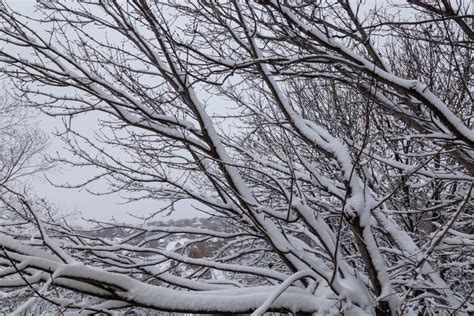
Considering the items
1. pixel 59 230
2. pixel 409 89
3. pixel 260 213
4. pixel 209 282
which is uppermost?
pixel 409 89

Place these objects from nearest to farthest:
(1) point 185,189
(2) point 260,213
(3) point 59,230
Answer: (2) point 260,213 < (3) point 59,230 < (1) point 185,189

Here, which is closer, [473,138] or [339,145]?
[473,138]

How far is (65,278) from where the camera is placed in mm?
1789

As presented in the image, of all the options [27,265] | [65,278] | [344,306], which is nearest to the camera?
[27,265]

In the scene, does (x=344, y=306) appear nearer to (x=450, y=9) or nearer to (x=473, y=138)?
(x=473, y=138)

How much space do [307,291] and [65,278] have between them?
4.67 feet

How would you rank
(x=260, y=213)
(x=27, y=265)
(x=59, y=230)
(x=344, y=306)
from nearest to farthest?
(x=27, y=265)
(x=344, y=306)
(x=260, y=213)
(x=59, y=230)

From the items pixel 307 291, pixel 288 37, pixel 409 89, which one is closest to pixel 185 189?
pixel 307 291

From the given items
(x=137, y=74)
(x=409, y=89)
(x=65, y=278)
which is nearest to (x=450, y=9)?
(x=409, y=89)

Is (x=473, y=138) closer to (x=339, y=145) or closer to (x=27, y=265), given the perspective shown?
(x=339, y=145)

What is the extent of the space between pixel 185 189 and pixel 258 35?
145cm

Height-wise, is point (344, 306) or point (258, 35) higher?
point (258, 35)

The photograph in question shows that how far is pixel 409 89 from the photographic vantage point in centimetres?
256

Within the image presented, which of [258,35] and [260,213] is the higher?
[258,35]
